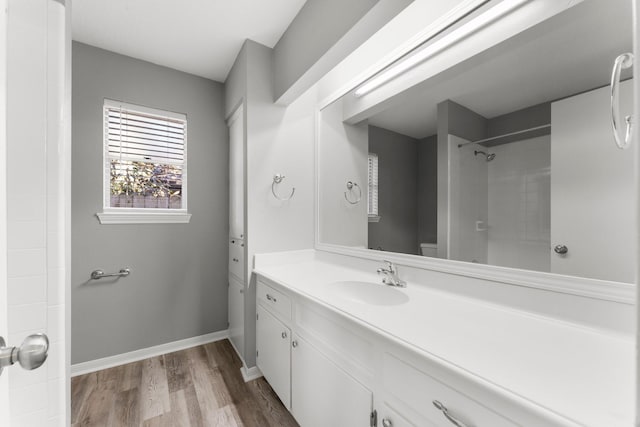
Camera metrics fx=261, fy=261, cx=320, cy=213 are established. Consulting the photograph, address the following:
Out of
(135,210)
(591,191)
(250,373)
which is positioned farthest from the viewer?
(135,210)

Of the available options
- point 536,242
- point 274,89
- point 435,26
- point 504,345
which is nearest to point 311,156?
point 274,89

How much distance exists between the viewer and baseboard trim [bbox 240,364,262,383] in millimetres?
1921

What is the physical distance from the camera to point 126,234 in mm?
2168

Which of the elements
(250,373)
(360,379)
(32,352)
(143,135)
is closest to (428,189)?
(360,379)

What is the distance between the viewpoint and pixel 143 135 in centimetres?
227

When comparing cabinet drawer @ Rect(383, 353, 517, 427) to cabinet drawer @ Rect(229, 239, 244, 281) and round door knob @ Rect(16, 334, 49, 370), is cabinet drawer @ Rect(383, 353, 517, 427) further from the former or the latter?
cabinet drawer @ Rect(229, 239, 244, 281)

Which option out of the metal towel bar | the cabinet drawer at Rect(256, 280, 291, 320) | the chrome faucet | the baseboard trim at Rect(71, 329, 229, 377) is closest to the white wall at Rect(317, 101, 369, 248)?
the chrome faucet

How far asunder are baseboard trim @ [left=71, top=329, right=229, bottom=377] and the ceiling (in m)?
2.47

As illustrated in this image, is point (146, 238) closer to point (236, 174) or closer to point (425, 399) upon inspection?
point (236, 174)

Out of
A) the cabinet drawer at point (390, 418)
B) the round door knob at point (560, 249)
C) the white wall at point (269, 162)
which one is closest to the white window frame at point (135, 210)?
the white wall at point (269, 162)

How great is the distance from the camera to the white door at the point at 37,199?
78cm

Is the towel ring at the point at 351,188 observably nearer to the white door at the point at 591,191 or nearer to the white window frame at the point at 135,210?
the white door at the point at 591,191

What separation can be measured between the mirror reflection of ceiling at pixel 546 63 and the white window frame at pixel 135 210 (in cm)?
220

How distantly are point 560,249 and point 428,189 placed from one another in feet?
1.94
